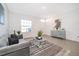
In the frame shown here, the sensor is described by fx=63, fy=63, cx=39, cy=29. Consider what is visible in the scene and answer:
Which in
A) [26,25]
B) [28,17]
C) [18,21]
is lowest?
[26,25]

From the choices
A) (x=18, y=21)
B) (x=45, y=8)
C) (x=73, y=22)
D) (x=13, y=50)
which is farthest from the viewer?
(x=73, y=22)

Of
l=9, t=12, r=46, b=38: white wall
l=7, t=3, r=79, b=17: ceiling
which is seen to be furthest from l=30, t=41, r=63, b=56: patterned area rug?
l=7, t=3, r=79, b=17: ceiling

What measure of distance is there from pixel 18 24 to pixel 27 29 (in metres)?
0.26

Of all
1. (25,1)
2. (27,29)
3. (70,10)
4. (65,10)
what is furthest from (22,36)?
(70,10)

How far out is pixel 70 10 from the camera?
6.75 ft

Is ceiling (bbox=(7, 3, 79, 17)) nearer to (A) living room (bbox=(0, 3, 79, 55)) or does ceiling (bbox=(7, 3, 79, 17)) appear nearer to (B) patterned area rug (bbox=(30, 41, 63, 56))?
(A) living room (bbox=(0, 3, 79, 55))

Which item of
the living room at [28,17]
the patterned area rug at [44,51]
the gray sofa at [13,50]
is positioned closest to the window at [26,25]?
the living room at [28,17]

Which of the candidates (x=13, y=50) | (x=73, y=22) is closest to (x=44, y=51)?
(x=13, y=50)

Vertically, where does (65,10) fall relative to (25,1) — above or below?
below

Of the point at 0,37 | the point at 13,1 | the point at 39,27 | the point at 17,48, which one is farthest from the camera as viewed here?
the point at 39,27

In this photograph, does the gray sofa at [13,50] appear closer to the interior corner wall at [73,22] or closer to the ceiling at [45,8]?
the ceiling at [45,8]

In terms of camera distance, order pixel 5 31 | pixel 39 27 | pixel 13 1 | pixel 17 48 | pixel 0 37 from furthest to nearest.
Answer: pixel 39 27 < pixel 13 1 < pixel 5 31 < pixel 0 37 < pixel 17 48

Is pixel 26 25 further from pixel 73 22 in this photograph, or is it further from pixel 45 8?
pixel 73 22

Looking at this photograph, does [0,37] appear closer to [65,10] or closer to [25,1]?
[25,1]
